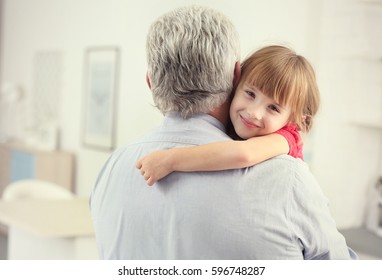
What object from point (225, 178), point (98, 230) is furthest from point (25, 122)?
point (225, 178)

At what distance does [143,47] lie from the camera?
1.81 meters

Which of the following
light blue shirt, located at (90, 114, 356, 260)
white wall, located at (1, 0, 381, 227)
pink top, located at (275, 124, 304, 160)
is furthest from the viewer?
white wall, located at (1, 0, 381, 227)

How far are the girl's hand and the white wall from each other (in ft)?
1.95

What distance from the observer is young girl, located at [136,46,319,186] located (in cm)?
85

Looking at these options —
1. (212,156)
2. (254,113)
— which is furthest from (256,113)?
(212,156)

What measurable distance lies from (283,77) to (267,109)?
2.4 inches

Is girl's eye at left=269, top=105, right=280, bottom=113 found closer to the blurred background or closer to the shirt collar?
the shirt collar

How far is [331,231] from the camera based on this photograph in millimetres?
833

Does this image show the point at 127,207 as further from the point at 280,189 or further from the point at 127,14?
the point at 127,14

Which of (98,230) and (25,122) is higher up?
(98,230)

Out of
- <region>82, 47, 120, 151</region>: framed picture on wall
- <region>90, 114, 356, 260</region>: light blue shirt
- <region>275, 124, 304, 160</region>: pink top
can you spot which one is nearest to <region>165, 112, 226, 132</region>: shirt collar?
<region>90, 114, 356, 260</region>: light blue shirt

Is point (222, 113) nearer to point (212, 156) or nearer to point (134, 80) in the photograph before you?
point (212, 156)

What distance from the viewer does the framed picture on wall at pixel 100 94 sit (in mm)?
2010
